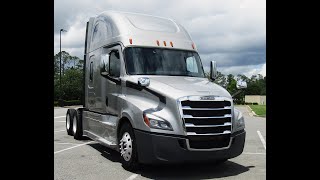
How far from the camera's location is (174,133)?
23.0 ft

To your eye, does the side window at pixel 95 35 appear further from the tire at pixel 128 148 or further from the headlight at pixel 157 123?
the headlight at pixel 157 123

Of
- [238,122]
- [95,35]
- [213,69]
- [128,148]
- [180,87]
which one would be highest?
[95,35]

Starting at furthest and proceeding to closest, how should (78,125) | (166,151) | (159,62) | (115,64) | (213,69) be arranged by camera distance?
1. (78,125)
2. (213,69)
3. (115,64)
4. (159,62)
5. (166,151)

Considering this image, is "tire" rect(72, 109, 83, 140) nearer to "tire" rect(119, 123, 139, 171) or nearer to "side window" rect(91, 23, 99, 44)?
"side window" rect(91, 23, 99, 44)

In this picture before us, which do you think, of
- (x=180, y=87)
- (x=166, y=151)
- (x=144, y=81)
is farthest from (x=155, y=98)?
(x=166, y=151)

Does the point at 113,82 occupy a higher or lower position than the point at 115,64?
lower

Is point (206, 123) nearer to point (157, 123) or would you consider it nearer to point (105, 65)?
point (157, 123)

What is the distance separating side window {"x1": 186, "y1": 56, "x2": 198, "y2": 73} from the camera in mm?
8930

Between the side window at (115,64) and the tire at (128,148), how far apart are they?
1.27m

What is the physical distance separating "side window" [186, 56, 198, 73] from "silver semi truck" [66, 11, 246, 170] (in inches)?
1.0

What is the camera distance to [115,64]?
341 inches

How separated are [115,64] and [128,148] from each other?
203cm
